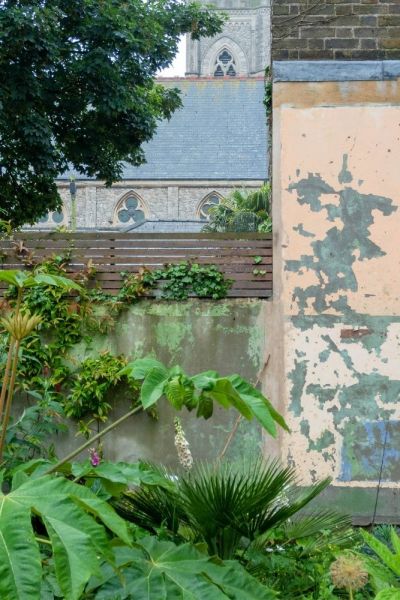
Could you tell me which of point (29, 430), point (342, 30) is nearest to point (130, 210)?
point (342, 30)

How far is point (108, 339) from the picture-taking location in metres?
7.30

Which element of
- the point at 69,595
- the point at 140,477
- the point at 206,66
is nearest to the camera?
the point at 69,595

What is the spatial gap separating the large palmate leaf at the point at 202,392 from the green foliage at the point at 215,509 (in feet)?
2.78

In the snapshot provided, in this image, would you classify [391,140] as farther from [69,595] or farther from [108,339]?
[69,595]

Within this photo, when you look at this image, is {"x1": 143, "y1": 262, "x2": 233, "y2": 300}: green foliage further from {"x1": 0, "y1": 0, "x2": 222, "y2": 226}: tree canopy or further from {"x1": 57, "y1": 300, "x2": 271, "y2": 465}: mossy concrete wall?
{"x1": 0, "y1": 0, "x2": 222, "y2": 226}: tree canopy

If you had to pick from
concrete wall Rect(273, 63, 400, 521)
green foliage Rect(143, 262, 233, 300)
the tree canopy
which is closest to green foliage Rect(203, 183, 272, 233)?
the tree canopy

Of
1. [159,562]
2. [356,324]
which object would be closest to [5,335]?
[356,324]

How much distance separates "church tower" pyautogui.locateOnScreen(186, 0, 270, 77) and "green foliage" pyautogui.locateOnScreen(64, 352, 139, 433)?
193 ft

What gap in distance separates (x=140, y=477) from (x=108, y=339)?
3400 millimetres

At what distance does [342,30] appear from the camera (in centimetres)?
743

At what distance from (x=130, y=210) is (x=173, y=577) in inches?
1749

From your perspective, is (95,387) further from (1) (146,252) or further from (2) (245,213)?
(2) (245,213)

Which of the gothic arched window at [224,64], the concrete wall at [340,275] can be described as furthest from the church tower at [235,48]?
the concrete wall at [340,275]

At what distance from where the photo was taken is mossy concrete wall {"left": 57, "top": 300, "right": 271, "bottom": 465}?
281 inches
